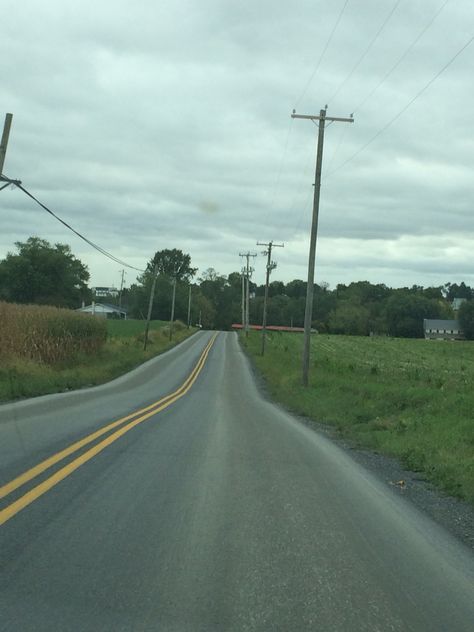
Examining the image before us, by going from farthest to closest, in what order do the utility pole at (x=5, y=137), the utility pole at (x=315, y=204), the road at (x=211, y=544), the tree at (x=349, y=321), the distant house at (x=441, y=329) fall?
the distant house at (x=441, y=329) → the tree at (x=349, y=321) → the utility pole at (x=315, y=204) → the utility pole at (x=5, y=137) → the road at (x=211, y=544)

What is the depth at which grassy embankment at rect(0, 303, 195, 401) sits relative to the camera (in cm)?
2298

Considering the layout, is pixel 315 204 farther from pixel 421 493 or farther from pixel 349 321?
pixel 349 321

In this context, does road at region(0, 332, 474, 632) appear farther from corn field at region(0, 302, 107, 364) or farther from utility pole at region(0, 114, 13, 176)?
corn field at region(0, 302, 107, 364)

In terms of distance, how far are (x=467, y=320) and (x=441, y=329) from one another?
5.63 m

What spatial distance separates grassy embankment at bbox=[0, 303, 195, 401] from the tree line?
169ft

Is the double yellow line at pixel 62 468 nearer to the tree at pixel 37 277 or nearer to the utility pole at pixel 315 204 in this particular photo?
the utility pole at pixel 315 204

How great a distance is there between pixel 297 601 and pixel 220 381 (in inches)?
1116

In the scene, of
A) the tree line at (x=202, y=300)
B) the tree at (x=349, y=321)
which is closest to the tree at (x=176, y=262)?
the tree line at (x=202, y=300)

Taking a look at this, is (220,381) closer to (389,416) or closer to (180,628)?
(389,416)

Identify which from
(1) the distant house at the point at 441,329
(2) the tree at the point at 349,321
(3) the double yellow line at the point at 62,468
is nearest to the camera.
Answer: (3) the double yellow line at the point at 62,468

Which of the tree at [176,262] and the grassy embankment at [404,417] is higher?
the tree at [176,262]

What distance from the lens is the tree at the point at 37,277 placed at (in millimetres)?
92000

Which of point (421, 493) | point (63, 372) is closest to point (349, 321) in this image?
point (63, 372)

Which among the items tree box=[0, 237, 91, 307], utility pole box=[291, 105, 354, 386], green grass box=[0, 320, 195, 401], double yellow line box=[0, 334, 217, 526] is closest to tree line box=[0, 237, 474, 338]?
tree box=[0, 237, 91, 307]
